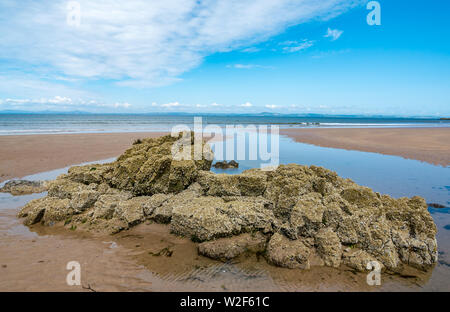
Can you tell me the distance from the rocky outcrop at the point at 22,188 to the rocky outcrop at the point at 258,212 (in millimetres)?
2375

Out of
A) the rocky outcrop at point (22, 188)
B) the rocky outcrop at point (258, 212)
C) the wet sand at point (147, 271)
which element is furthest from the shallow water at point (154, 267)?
the rocky outcrop at point (22, 188)

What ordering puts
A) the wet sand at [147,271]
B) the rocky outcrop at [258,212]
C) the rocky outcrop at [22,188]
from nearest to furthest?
the wet sand at [147,271], the rocky outcrop at [258,212], the rocky outcrop at [22,188]

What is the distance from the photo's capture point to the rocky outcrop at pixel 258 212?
5727mm

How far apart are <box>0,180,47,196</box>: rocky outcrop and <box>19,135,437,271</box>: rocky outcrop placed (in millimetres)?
2375

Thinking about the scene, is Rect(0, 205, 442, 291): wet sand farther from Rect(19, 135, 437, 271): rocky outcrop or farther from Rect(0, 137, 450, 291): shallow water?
Rect(19, 135, 437, 271): rocky outcrop

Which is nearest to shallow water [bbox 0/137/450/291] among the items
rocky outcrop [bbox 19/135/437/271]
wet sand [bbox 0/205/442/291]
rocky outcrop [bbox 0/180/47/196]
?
wet sand [bbox 0/205/442/291]

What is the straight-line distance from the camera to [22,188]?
34.7 feet

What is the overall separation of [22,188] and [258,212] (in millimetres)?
10452

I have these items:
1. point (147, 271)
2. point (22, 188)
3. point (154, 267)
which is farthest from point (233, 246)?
point (22, 188)

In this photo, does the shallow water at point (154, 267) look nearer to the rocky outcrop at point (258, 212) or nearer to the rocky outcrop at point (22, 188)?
the rocky outcrop at point (258, 212)

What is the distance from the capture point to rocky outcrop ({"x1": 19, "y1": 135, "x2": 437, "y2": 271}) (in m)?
5.73

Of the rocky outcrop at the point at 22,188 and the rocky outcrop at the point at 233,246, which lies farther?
the rocky outcrop at the point at 22,188
